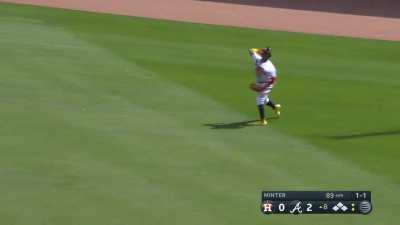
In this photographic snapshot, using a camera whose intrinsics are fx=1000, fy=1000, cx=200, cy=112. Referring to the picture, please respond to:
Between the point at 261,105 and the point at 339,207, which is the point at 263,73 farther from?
the point at 339,207

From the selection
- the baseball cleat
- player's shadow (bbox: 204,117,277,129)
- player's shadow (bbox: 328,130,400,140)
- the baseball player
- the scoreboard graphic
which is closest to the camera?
the scoreboard graphic

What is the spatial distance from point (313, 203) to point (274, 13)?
24958mm

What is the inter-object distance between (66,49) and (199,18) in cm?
876

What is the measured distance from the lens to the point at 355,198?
45.5 feet

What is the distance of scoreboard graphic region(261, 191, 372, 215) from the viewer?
43.9 ft

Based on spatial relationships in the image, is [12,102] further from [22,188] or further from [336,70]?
[336,70]

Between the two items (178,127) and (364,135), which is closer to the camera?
(178,127)

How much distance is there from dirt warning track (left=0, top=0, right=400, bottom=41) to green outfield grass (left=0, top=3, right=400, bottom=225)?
9.16 ft

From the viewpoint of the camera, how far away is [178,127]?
65.6 feet

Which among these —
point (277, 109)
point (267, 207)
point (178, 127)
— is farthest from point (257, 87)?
point (267, 207)

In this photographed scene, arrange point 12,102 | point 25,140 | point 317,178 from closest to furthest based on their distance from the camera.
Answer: point 317,178 < point 25,140 < point 12,102

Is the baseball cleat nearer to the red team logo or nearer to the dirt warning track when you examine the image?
the red team logo

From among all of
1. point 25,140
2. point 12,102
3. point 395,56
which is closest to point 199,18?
point 395,56

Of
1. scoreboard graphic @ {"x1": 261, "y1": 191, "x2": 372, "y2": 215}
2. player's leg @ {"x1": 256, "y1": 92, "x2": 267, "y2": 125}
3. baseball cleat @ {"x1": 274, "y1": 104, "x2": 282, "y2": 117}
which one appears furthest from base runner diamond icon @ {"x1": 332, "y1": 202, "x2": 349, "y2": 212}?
baseball cleat @ {"x1": 274, "y1": 104, "x2": 282, "y2": 117}
